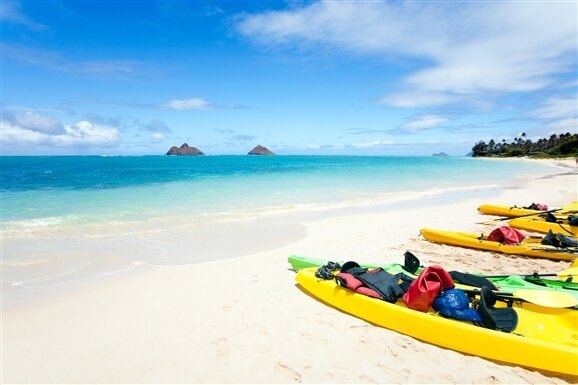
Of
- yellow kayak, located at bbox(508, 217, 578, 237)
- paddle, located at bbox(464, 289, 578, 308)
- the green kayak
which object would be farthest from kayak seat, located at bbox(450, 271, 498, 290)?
yellow kayak, located at bbox(508, 217, 578, 237)

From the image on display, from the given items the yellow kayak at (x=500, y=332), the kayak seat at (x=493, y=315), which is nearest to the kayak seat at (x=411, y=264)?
the yellow kayak at (x=500, y=332)

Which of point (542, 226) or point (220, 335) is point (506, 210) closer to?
point (542, 226)

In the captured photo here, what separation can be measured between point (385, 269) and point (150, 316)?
11.8ft

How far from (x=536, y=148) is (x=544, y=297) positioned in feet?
372

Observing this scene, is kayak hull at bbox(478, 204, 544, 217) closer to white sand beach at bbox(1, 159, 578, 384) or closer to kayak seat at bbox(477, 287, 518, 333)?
white sand beach at bbox(1, 159, 578, 384)

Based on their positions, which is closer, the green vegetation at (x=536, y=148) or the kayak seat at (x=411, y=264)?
the kayak seat at (x=411, y=264)

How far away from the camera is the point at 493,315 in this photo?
157 inches

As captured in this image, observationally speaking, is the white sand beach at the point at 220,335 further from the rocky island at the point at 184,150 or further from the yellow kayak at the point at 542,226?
the rocky island at the point at 184,150

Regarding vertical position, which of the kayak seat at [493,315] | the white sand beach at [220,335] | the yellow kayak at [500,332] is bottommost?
the white sand beach at [220,335]

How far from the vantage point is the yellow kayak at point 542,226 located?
858 cm

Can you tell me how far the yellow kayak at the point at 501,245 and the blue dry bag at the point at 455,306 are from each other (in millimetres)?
4007

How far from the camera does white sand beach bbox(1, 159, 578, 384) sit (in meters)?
3.47

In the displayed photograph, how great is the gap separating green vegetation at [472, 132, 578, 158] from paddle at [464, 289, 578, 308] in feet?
267

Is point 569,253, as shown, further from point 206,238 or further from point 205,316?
point 206,238
